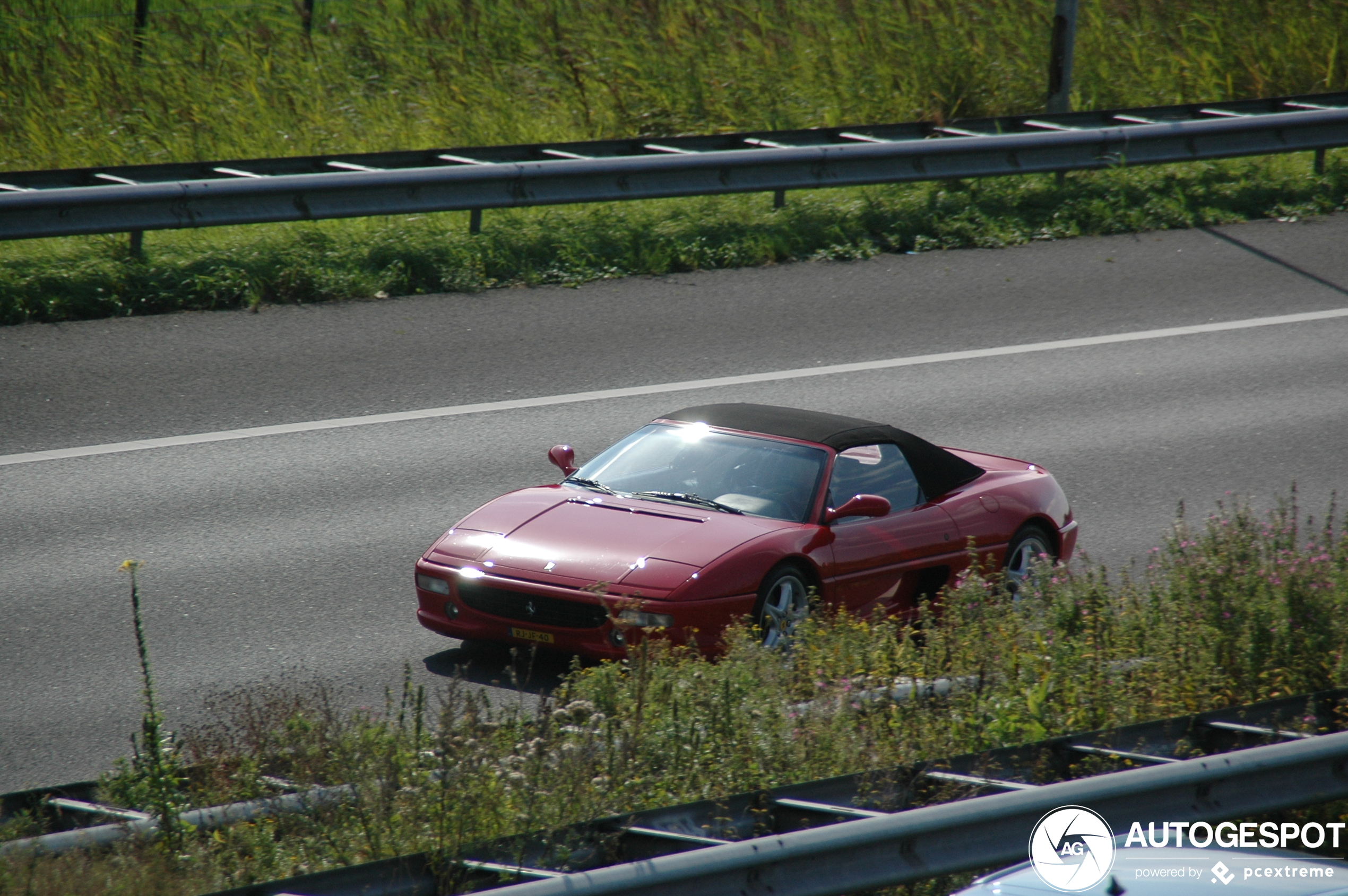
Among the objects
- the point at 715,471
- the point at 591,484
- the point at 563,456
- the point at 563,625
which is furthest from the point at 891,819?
the point at 563,456

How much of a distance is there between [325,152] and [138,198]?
460 cm

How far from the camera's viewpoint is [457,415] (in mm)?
11016

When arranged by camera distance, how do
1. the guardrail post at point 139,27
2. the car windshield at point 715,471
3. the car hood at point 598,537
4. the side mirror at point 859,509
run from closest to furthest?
the car hood at point 598,537 < the side mirror at point 859,509 < the car windshield at point 715,471 < the guardrail post at point 139,27

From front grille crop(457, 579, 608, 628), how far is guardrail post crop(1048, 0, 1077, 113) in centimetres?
1344

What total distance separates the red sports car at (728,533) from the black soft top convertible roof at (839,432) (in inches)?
0.5

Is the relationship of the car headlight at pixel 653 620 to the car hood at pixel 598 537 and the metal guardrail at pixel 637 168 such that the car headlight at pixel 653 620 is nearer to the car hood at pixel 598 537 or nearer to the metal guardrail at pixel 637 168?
the car hood at pixel 598 537

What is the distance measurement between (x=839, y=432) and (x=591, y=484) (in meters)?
1.47

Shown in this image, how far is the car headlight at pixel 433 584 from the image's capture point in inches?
297

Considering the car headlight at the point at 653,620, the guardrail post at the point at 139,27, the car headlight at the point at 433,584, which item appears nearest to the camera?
the car headlight at the point at 653,620

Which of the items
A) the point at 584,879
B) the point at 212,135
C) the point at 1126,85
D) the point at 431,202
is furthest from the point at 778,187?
the point at 584,879

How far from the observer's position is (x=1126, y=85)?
21.5m

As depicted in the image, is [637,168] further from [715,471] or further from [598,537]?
[598,537]

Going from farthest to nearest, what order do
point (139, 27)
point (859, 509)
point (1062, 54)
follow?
point (139, 27) < point (1062, 54) < point (859, 509)

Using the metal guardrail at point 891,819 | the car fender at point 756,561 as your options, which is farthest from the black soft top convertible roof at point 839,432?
the metal guardrail at point 891,819
